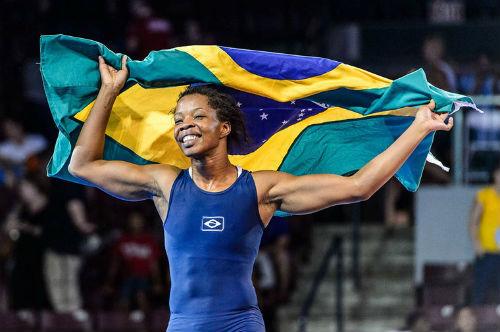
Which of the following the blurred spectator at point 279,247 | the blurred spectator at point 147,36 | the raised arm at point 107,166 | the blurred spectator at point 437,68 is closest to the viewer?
the raised arm at point 107,166

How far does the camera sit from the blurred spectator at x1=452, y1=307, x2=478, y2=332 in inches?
375

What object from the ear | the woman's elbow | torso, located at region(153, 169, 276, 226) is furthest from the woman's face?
the woman's elbow

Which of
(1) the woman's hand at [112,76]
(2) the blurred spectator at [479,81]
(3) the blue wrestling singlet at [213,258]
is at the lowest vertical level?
(3) the blue wrestling singlet at [213,258]

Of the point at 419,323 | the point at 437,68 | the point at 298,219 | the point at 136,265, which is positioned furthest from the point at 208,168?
the point at 298,219

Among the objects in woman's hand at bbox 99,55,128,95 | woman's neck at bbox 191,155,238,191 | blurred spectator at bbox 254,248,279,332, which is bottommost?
blurred spectator at bbox 254,248,279,332

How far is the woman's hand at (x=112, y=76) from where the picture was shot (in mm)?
4953

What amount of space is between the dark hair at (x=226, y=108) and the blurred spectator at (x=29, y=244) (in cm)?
582

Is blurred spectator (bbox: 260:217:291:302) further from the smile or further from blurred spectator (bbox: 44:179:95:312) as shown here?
the smile

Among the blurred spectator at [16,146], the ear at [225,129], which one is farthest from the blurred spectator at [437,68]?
the ear at [225,129]

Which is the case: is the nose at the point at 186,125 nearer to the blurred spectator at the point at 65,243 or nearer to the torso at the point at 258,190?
the torso at the point at 258,190

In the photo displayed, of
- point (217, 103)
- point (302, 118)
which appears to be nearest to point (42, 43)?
point (217, 103)

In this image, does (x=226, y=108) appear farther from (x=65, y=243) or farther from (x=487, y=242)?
(x=65, y=243)

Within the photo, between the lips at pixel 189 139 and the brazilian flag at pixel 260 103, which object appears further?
the brazilian flag at pixel 260 103

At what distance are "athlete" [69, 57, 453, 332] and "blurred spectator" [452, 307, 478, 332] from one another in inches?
197
